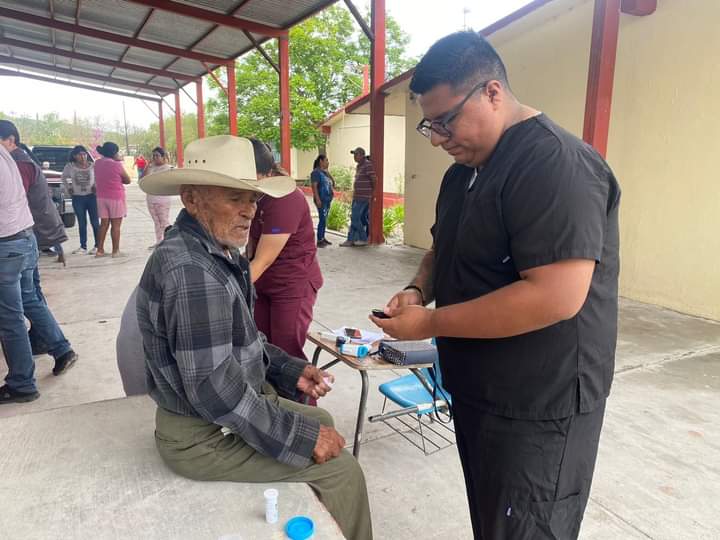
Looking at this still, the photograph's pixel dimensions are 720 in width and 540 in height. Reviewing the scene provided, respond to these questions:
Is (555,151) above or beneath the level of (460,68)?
beneath

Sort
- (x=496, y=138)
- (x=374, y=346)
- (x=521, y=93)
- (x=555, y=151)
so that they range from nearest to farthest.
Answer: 1. (x=555, y=151)
2. (x=496, y=138)
3. (x=374, y=346)
4. (x=521, y=93)

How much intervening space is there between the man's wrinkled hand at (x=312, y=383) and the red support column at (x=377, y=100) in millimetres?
7624

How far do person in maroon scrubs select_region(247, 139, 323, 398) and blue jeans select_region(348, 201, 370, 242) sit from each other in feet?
22.3

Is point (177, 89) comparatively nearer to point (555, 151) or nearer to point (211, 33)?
point (211, 33)

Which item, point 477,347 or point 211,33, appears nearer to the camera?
point 477,347

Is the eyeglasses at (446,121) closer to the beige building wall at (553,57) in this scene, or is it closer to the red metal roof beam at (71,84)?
the beige building wall at (553,57)

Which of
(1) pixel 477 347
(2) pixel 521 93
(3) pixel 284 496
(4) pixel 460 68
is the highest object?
(2) pixel 521 93

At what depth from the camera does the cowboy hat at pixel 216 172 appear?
1616mm

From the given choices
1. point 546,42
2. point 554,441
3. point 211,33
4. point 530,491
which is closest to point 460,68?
point 554,441

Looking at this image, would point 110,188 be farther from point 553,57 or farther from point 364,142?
point 364,142

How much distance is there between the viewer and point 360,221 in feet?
32.3

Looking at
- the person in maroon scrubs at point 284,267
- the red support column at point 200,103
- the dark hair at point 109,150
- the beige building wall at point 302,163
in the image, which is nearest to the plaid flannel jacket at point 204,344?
the person in maroon scrubs at point 284,267

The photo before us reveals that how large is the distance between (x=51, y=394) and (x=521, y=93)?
6.47m

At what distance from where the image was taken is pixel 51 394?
3.51m
